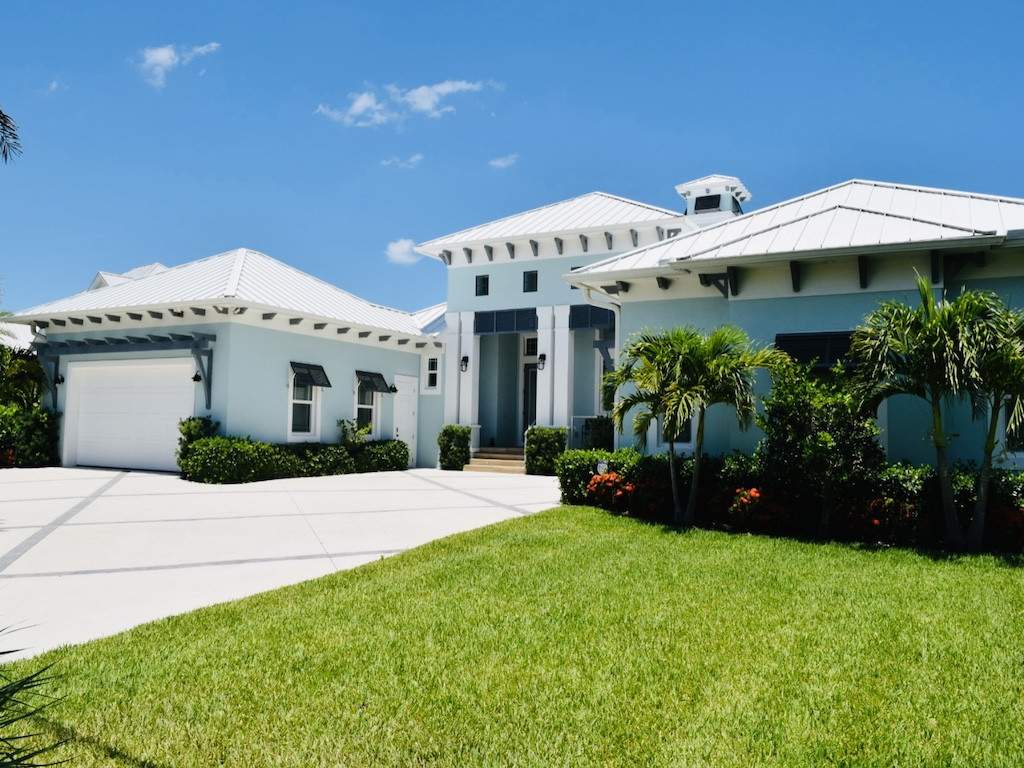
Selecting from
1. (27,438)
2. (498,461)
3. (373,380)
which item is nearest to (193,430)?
(373,380)

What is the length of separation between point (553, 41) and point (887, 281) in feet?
20.7

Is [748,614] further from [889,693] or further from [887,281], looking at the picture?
[887,281]

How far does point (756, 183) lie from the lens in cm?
2080

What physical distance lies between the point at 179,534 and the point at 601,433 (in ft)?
35.6

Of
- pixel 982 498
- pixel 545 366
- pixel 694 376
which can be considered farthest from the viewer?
pixel 545 366

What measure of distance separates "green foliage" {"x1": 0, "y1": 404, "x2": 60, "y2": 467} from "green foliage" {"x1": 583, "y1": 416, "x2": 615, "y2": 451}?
45.7 ft

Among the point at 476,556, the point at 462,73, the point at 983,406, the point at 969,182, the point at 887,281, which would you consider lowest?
the point at 476,556

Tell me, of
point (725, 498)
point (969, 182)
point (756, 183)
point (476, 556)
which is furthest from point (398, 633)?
point (756, 183)

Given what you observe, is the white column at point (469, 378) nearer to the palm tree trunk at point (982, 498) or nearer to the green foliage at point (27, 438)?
the green foliage at point (27, 438)

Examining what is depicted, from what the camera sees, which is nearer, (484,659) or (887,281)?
(484,659)

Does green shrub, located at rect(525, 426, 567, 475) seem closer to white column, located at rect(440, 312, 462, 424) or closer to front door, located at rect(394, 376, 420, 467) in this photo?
white column, located at rect(440, 312, 462, 424)

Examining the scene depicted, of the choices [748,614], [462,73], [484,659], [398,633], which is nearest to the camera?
[484,659]

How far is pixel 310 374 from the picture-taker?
17.0m

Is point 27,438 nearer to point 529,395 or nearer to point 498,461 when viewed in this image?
point 498,461
